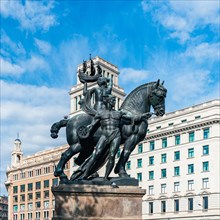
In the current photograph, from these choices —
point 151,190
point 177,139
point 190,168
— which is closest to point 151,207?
point 151,190

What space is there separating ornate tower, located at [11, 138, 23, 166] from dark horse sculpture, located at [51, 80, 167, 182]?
119 meters

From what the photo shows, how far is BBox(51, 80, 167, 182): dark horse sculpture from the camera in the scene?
45.1ft

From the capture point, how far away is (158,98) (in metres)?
14.2

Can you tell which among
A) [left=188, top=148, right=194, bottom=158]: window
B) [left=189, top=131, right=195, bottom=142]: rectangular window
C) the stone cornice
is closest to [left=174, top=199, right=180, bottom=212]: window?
[left=188, top=148, right=194, bottom=158]: window

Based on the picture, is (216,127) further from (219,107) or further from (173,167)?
(173,167)

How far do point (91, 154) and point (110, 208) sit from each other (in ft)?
6.69

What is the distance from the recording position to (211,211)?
71.6 meters

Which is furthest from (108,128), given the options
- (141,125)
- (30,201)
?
(30,201)

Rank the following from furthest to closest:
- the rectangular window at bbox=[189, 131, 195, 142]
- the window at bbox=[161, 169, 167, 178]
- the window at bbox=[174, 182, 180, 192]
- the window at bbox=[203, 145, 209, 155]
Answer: the window at bbox=[161, 169, 167, 178] → the window at bbox=[174, 182, 180, 192] → the rectangular window at bbox=[189, 131, 195, 142] → the window at bbox=[203, 145, 209, 155]

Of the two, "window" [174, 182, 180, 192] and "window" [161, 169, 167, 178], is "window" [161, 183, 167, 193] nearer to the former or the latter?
"window" [161, 169, 167, 178]

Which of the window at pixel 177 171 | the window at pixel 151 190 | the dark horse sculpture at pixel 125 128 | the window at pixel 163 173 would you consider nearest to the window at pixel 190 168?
the window at pixel 177 171

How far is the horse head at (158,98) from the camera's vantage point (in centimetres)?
1418

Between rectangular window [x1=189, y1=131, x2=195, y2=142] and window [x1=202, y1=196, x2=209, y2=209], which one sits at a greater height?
rectangular window [x1=189, y1=131, x2=195, y2=142]

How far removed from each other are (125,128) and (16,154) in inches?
4815
